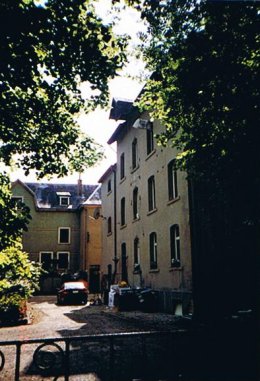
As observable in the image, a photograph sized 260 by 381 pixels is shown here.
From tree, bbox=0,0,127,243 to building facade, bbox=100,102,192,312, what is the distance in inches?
304

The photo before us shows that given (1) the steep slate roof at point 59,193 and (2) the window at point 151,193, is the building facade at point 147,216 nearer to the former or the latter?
(2) the window at point 151,193

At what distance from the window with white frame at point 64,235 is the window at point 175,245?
25015 mm

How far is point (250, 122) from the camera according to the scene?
313 inches

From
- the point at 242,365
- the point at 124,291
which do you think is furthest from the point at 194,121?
the point at 124,291

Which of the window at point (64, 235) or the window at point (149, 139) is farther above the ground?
the window at point (149, 139)

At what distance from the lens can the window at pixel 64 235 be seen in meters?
39.7

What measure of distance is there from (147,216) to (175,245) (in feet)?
12.5

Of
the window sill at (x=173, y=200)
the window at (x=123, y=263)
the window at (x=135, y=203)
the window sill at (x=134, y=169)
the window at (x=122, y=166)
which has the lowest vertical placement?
the window at (x=123, y=263)

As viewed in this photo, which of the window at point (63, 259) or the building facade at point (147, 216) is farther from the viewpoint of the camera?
the window at point (63, 259)

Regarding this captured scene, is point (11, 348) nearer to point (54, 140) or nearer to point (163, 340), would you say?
point (163, 340)

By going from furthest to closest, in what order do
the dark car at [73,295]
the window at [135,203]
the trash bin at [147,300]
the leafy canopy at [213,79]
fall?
the dark car at [73,295], the window at [135,203], the trash bin at [147,300], the leafy canopy at [213,79]

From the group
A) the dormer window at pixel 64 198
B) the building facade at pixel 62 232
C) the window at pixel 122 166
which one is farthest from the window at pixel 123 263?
the dormer window at pixel 64 198

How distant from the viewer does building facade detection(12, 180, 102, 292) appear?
122 feet

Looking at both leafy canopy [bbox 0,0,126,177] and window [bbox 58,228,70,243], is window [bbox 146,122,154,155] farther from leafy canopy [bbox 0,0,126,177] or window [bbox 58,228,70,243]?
window [bbox 58,228,70,243]
